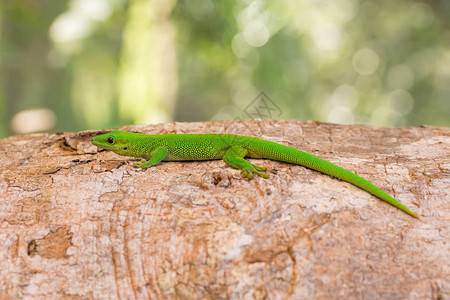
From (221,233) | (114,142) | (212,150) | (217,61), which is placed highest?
(217,61)

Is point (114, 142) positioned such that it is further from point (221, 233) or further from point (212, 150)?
point (221, 233)

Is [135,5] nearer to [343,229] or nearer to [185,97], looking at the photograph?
[185,97]

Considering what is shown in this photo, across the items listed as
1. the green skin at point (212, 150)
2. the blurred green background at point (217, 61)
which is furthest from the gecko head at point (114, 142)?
the blurred green background at point (217, 61)

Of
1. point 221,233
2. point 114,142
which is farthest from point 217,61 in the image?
point 221,233

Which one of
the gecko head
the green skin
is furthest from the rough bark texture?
the gecko head

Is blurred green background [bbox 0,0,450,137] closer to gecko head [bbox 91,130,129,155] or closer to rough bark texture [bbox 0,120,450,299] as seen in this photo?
gecko head [bbox 91,130,129,155]

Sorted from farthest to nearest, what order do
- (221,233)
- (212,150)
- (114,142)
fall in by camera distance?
(114,142)
(212,150)
(221,233)

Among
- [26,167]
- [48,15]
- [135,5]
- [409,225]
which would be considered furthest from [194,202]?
[48,15]
